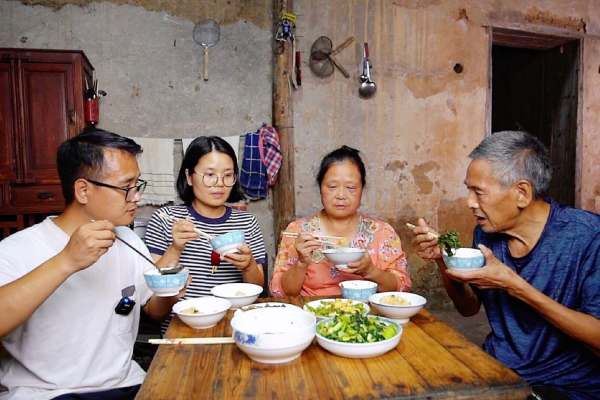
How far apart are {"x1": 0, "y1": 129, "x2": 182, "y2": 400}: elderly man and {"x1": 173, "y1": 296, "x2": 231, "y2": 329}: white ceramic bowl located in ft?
0.90

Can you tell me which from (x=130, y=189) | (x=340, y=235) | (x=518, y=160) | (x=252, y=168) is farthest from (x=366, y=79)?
(x=130, y=189)

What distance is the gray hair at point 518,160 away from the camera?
1914mm

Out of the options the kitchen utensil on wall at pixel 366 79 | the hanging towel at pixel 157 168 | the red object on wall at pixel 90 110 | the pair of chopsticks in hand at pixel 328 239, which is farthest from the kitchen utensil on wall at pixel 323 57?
the pair of chopsticks in hand at pixel 328 239

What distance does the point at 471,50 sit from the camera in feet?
17.9

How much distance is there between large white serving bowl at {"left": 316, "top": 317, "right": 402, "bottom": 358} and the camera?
4.81ft

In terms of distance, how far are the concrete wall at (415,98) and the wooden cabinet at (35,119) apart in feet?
7.70

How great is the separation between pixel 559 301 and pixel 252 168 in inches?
137

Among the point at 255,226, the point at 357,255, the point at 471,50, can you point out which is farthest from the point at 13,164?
the point at 471,50

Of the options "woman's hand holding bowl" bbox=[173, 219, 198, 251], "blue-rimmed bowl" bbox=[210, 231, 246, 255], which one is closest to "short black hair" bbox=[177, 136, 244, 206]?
"woman's hand holding bowl" bbox=[173, 219, 198, 251]

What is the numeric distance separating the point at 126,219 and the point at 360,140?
3.65m

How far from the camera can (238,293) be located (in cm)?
213

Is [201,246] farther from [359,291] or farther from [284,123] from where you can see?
[284,123]

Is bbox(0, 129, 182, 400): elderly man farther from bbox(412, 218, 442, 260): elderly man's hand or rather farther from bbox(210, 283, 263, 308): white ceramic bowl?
bbox(412, 218, 442, 260): elderly man's hand

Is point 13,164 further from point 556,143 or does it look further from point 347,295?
point 556,143
